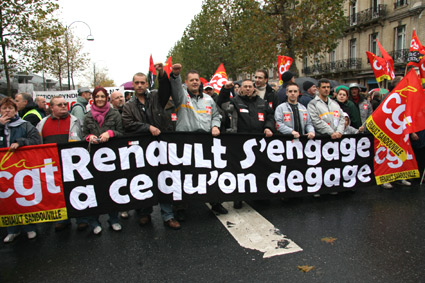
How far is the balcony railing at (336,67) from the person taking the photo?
29.7 m

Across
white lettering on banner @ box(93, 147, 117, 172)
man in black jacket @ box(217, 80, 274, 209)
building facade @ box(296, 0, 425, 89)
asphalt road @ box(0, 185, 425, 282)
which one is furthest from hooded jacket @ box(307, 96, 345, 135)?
building facade @ box(296, 0, 425, 89)

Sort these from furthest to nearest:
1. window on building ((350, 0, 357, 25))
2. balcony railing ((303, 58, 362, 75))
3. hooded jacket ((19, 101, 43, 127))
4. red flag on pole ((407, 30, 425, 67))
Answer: balcony railing ((303, 58, 362, 75)) < window on building ((350, 0, 357, 25)) < red flag on pole ((407, 30, 425, 67)) < hooded jacket ((19, 101, 43, 127))

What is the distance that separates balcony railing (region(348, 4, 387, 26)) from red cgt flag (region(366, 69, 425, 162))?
25060 millimetres

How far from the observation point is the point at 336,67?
3192cm

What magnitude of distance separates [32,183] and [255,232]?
111 inches

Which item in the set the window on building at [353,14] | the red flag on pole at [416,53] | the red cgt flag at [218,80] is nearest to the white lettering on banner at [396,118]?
the red flag on pole at [416,53]

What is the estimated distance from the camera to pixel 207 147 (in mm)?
4555

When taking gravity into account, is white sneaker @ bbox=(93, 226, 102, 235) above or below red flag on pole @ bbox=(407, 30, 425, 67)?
below

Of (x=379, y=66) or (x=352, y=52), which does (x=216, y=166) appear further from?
(x=352, y=52)

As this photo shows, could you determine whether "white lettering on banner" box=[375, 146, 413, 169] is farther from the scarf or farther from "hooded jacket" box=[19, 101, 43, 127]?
"hooded jacket" box=[19, 101, 43, 127]

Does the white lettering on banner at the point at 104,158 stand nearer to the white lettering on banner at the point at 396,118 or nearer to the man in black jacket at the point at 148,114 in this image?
the man in black jacket at the point at 148,114

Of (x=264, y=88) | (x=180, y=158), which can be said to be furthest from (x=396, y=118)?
(x=180, y=158)

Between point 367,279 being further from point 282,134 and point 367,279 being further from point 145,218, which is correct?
point 145,218

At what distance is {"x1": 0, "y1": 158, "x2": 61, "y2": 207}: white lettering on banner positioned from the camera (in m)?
4.01
